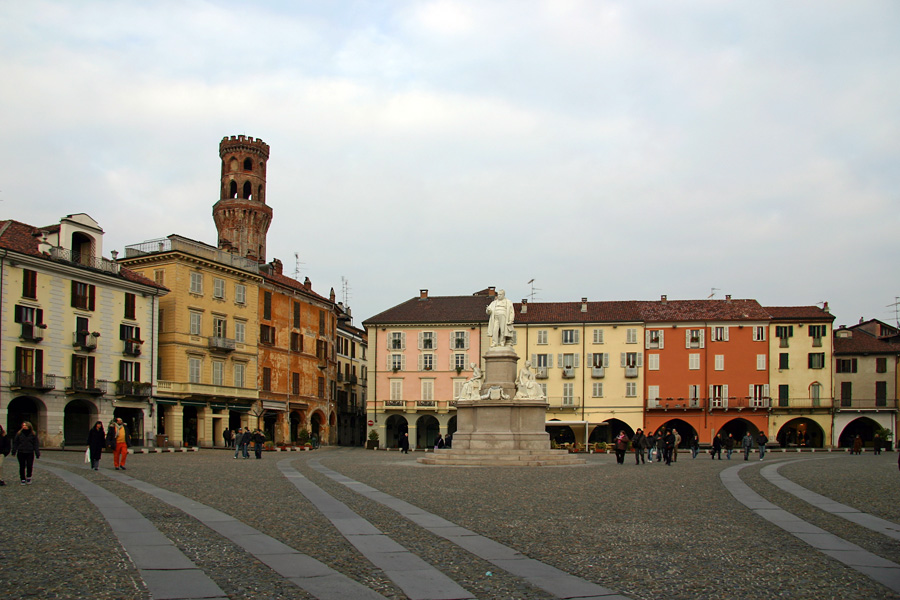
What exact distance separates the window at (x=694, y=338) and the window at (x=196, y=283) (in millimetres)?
36509

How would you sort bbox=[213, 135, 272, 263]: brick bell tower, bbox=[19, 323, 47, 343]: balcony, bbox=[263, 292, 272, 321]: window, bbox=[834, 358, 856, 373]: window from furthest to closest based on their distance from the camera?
bbox=[213, 135, 272, 263]: brick bell tower, bbox=[834, 358, 856, 373]: window, bbox=[263, 292, 272, 321]: window, bbox=[19, 323, 47, 343]: balcony

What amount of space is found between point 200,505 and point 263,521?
2.66 meters

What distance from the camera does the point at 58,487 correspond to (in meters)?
19.4

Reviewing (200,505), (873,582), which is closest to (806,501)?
(873,582)

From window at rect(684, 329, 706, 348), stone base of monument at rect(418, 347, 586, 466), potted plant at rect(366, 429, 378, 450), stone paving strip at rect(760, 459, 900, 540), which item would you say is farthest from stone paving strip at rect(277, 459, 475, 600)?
window at rect(684, 329, 706, 348)

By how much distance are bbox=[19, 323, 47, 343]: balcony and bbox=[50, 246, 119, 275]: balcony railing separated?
12.3 ft

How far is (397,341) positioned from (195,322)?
20.0m

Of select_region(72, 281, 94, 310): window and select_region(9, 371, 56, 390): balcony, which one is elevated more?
select_region(72, 281, 94, 310): window

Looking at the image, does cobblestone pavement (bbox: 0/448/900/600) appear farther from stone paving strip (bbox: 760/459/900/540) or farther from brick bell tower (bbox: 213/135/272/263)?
brick bell tower (bbox: 213/135/272/263)

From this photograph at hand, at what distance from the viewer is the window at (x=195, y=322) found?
57719 millimetres

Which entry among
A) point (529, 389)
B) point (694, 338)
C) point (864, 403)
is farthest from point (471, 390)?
point (864, 403)

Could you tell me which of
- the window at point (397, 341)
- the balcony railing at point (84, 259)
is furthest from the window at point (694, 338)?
the balcony railing at point (84, 259)

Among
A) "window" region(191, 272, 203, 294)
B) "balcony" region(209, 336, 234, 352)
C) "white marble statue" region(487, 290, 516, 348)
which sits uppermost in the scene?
"window" region(191, 272, 203, 294)

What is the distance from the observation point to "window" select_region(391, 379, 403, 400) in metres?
73.5
